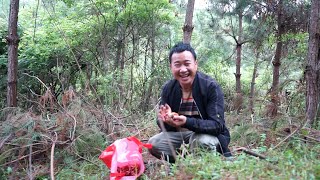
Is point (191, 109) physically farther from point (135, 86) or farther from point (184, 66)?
point (135, 86)

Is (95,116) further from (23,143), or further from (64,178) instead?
(64,178)

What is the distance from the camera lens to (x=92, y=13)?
871cm

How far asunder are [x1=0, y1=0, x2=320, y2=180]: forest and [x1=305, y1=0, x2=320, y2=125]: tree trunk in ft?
0.04

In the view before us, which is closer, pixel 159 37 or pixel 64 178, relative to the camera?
pixel 64 178

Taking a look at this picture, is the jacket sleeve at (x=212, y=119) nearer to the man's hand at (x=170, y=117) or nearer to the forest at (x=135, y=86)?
the man's hand at (x=170, y=117)

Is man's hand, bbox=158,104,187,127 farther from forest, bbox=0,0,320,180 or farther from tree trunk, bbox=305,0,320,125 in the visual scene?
tree trunk, bbox=305,0,320,125

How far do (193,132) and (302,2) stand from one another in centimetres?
558

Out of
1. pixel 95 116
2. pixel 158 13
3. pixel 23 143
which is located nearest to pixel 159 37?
pixel 158 13

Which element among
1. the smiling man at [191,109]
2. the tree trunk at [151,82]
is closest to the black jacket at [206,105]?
the smiling man at [191,109]

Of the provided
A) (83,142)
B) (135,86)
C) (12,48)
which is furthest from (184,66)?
(135,86)

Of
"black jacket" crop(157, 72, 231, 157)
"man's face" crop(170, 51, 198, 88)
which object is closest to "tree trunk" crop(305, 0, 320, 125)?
"black jacket" crop(157, 72, 231, 157)

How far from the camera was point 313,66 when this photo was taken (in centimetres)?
471

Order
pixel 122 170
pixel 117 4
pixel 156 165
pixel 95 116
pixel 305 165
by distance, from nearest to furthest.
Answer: pixel 305 165 → pixel 122 170 → pixel 156 165 → pixel 95 116 → pixel 117 4

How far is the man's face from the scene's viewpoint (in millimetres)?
3092
